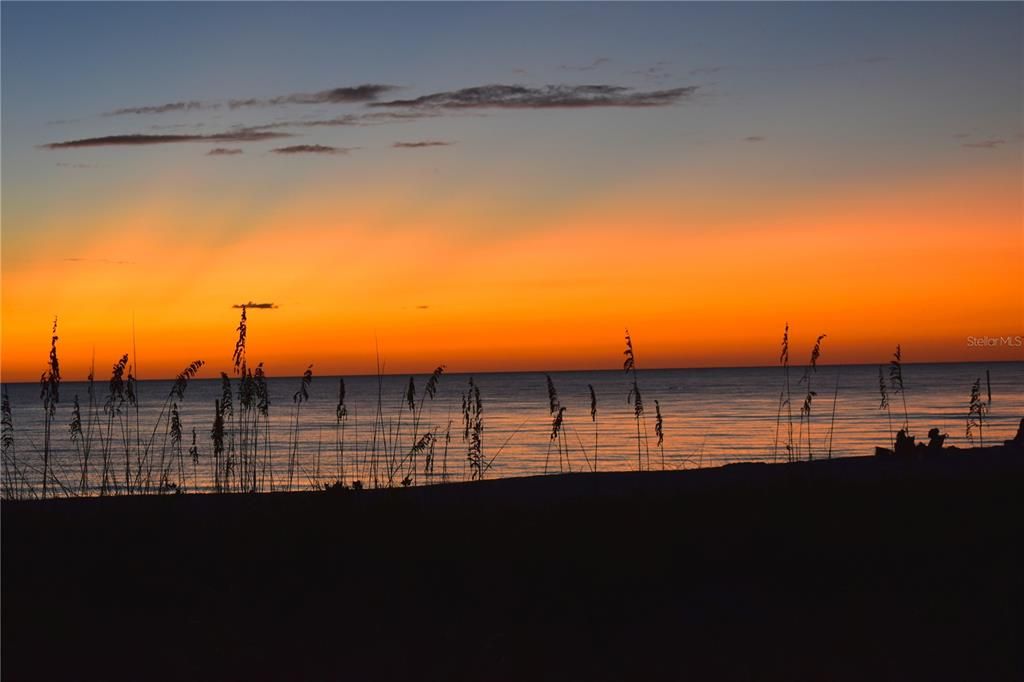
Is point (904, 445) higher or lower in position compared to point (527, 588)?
higher

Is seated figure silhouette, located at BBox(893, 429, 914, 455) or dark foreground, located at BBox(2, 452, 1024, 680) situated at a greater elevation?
seated figure silhouette, located at BBox(893, 429, 914, 455)

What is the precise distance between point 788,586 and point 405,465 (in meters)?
17.4

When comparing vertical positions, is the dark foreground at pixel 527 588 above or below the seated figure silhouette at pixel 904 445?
below

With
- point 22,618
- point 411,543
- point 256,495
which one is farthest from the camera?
point 256,495

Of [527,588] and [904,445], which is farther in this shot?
[904,445]

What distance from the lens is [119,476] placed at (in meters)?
25.6

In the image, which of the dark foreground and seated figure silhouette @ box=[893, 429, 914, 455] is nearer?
the dark foreground

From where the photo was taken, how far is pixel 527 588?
7.68 meters

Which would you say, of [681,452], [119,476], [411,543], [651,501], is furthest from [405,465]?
[411,543]

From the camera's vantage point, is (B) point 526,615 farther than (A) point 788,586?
No

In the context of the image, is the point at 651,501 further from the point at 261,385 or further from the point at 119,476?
the point at 119,476

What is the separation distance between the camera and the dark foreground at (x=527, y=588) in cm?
655

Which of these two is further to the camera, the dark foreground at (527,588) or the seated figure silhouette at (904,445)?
the seated figure silhouette at (904,445)

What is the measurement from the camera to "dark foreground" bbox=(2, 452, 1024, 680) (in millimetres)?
6551
